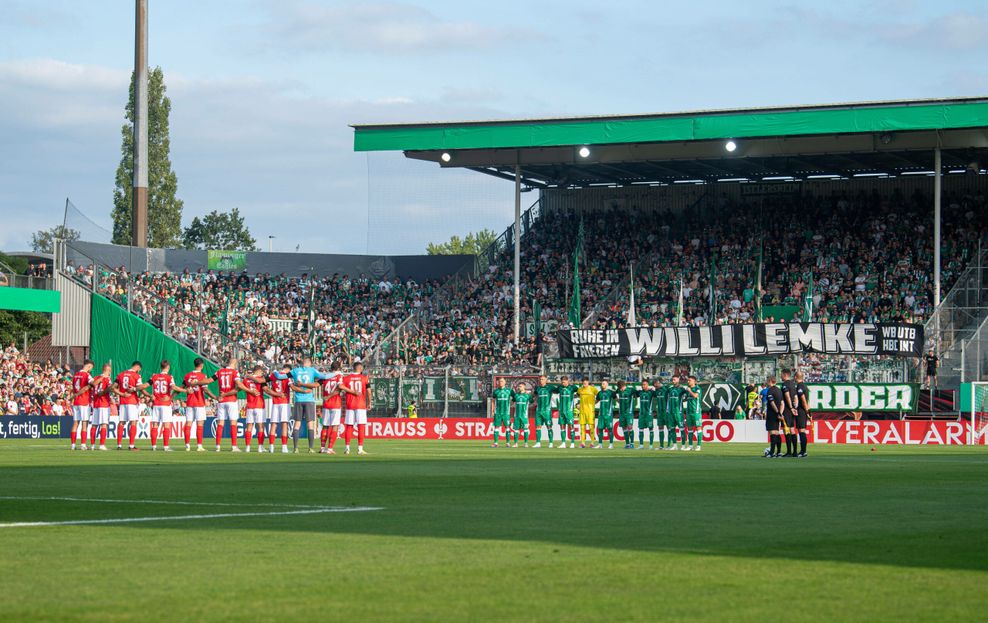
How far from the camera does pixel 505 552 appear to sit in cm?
947

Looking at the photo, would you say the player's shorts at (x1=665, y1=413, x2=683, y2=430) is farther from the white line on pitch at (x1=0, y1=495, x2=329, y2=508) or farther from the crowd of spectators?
the white line on pitch at (x1=0, y1=495, x2=329, y2=508)

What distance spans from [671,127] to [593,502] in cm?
4120

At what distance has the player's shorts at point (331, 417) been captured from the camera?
29984mm

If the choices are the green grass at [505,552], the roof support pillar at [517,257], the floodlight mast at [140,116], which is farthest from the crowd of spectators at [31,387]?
the green grass at [505,552]

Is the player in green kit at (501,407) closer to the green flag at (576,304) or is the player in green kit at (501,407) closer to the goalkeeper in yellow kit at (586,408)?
the goalkeeper in yellow kit at (586,408)

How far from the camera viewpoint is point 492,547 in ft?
32.1

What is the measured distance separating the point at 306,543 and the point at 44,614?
3.31 meters

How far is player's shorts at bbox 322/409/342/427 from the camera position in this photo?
2998 cm

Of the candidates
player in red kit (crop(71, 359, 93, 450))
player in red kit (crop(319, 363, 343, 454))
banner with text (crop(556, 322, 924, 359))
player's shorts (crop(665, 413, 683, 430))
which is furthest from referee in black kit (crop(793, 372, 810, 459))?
banner with text (crop(556, 322, 924, 359))

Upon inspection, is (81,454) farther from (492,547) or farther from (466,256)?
(466,256)

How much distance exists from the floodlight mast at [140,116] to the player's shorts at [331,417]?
3465 cm

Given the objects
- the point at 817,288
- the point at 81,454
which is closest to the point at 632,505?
the point at 81,454

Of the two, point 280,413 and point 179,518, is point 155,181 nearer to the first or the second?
point 280,413

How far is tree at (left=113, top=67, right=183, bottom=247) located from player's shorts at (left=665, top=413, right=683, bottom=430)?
5838 centimetres
